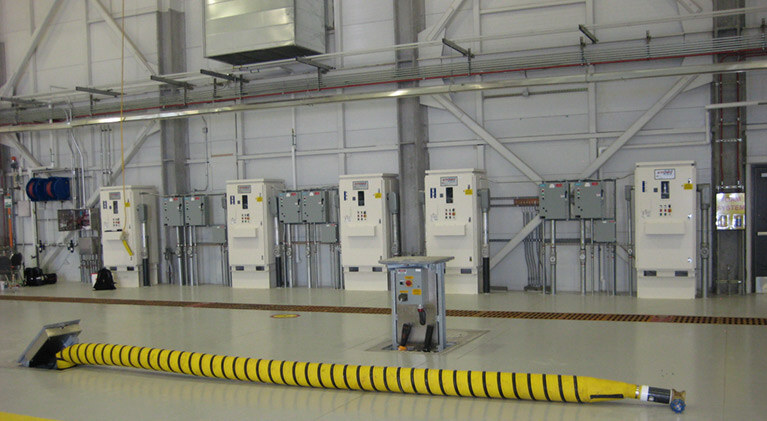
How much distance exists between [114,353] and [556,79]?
7795mm

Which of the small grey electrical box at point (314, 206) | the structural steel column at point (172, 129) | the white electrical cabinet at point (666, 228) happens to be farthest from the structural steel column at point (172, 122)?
the white electrical cabinet at point (666, 228)

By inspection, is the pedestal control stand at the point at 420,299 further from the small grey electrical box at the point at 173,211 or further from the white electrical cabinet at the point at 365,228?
the small grey electrical box at the point at 173,211

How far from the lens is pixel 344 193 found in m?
12.6

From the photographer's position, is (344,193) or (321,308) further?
(344,193)

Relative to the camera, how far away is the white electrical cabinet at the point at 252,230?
43.8 feet

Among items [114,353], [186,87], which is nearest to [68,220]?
[186,87]

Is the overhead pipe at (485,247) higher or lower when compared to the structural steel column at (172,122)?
lower

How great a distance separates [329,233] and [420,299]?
240 inches

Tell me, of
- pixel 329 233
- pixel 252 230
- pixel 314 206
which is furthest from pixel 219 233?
pixel 329 233

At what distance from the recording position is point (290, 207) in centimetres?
1322

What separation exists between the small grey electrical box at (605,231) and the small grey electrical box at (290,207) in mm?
5507

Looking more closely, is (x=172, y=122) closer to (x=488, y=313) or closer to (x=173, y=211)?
(x=173, y=211)

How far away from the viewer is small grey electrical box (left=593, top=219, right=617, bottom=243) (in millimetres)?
11219

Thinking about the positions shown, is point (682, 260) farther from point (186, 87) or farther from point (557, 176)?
point (186, 87)
